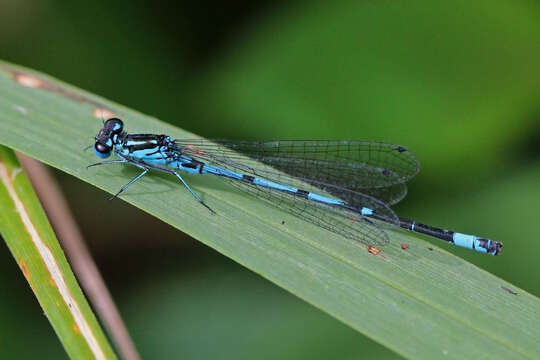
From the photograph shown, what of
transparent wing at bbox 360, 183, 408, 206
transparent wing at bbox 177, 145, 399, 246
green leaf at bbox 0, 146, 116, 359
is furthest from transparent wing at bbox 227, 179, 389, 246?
green leaf at bbox 0, 146, 116, 359

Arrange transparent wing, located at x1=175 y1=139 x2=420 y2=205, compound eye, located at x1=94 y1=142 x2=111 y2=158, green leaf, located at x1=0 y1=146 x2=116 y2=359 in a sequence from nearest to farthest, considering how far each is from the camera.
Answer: green leaf, located at x1=0 y1=146 x2=116 y2=359 < compound eye, located at x1=94 y1=142 x2=111 y2=158 < transparent wing, located at x1=175 y1=139 x2=420 y2=205

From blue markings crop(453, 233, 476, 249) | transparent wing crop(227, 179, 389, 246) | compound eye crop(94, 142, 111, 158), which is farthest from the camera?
blue markings crop(453, 233, 476, 249)

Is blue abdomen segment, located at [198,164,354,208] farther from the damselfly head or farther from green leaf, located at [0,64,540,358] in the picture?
the damselfly head

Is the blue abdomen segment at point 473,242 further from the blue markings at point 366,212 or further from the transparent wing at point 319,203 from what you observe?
the blue markings at point 366,212

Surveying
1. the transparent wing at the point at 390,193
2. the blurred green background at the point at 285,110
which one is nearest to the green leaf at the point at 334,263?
the transparent wing at the point at 390,193

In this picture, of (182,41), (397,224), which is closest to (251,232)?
(397,224)

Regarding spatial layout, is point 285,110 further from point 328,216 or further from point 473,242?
point 473,242

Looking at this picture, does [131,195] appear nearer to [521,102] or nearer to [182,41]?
[182,41]

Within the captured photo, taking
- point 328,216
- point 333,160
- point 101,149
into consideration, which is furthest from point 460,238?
point 101,149
